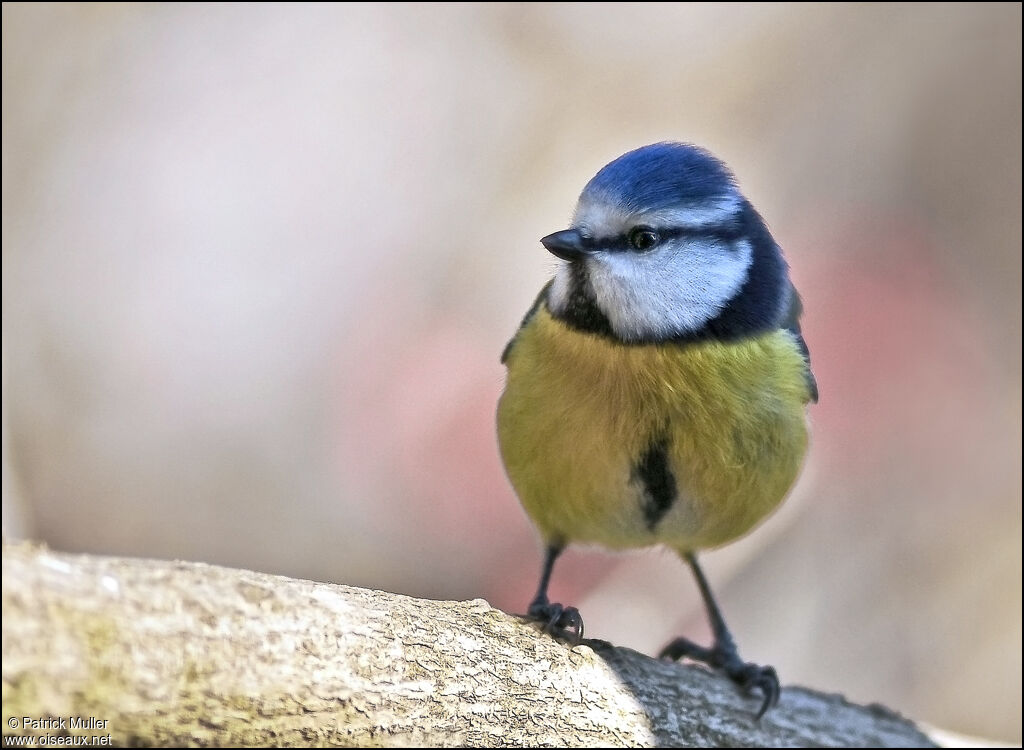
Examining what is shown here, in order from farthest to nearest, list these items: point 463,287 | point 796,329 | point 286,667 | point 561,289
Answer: point 463,287 → point 796,329 → point 561,289 → point 286,667

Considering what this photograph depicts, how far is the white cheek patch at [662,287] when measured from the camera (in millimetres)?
1730

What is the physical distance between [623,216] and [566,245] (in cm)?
10

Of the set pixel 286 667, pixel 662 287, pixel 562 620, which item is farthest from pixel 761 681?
pixel 286 667

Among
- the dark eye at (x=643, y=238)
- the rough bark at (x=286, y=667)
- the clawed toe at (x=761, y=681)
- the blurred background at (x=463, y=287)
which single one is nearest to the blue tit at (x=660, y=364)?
the dark eye at (x=643, y=238)

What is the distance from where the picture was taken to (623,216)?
1.72m

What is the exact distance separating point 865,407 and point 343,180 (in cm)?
223

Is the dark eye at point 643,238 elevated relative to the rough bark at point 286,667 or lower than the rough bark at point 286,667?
elevated

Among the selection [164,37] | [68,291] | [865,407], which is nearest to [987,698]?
[865,407]

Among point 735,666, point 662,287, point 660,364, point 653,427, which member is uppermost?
point 662,287

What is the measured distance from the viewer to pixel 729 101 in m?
4.69

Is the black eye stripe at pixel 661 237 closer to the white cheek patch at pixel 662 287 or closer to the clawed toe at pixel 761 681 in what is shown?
the white cheek patch at pixel 662 287

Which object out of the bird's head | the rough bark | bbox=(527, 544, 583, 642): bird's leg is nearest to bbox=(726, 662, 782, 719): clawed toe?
the rough bark

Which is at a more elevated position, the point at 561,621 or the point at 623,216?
the point at 623,216

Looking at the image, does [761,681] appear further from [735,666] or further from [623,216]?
[623,216]
